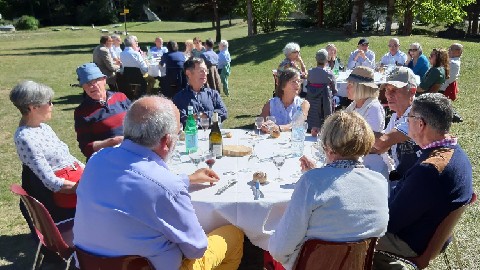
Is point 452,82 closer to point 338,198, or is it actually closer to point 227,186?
point 227,186

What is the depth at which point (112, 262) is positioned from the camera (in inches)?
87.0

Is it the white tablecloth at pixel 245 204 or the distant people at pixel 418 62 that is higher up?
the distant people at pixel 418 62

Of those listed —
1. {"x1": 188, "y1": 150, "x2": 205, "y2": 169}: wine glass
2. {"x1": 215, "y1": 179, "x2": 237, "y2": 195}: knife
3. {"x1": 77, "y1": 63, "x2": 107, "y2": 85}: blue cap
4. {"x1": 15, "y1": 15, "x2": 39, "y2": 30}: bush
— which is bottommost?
{"x1": 215, "y1": 179, "x2": 237, "y2": 195}: knife

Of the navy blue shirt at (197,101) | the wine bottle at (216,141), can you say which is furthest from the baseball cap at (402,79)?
the navy blue shirt at (197,101)

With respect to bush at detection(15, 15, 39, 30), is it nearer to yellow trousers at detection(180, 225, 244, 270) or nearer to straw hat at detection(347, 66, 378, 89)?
straw hat at detection(347, 66, 378, 89)

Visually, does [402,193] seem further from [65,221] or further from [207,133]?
[65,221]

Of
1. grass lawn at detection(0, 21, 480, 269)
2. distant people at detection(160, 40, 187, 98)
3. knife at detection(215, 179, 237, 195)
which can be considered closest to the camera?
knife at detection(215, 179, 237, 195)

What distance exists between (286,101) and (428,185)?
8.25 feet

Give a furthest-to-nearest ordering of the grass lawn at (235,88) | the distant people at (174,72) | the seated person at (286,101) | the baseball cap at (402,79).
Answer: the distant people at (174,72), the seated person at (286,101), the grass lawn at (235,88), the baseball cap at (402,79)

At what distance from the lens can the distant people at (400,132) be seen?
3805 mm

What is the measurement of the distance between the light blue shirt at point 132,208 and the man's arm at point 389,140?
2105 millimetres

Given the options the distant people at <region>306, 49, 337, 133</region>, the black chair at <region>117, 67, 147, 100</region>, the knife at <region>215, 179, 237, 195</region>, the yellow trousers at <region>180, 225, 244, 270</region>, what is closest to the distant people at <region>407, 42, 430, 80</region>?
the distant people at <region>306, 49, 337, 133</region>

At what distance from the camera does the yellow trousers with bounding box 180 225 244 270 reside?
112 inches

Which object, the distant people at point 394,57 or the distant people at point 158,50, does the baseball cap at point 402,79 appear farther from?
the distant people at point 158,50
